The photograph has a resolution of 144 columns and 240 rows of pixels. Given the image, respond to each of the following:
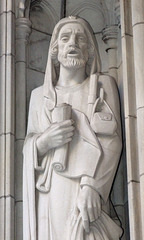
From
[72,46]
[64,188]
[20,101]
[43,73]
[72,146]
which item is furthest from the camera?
[43,73]

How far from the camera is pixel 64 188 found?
9.55 metres

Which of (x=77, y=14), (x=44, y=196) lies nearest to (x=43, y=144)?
(x=44, y=196)

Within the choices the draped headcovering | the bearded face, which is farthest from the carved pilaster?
the bearded face

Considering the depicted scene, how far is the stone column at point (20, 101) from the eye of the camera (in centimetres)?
994

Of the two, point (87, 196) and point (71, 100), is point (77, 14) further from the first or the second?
point (87, 196)

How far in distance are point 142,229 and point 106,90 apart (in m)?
1.37

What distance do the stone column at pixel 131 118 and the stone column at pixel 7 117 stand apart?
1.05 m

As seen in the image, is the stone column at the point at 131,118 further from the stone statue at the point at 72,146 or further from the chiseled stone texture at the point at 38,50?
the chiseled stone texture at the point at 38,50

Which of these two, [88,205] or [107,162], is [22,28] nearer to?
[107,162]

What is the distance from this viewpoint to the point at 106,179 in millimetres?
9523

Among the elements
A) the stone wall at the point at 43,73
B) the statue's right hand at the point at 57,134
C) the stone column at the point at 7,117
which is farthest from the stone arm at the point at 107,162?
the stone column at the point at 7,117

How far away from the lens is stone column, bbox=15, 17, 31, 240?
32.6 ft

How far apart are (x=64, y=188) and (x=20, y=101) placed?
1116 mm

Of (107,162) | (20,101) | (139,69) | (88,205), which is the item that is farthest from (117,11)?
(88,205)
